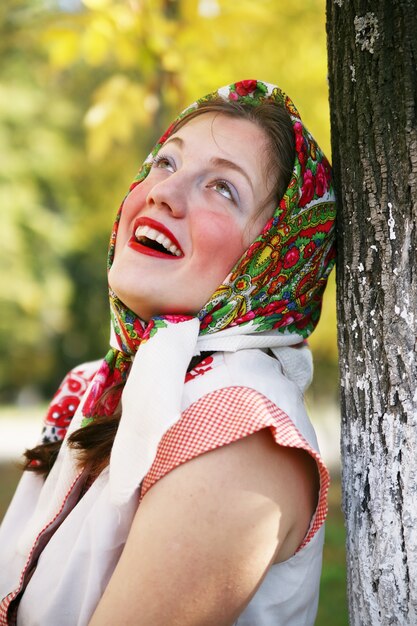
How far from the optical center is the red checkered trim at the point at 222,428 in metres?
1.73

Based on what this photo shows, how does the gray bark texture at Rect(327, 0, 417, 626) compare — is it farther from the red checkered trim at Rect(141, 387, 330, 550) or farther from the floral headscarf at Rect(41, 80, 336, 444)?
the red checkered trim at Rect(141, 387, 330, 550)

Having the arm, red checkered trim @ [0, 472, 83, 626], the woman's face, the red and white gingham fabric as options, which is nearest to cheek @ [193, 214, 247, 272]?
the woman's face

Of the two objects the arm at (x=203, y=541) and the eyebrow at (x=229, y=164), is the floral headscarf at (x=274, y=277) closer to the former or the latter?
the eyebrow at (x=229, y=164)

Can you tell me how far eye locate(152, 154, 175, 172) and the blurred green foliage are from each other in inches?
70.4

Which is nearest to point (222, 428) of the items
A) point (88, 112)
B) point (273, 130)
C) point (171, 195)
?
point (171, 195)

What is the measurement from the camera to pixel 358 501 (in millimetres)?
2002

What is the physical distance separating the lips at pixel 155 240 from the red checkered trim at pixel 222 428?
45 centimetres

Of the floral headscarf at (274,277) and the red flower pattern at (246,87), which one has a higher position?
the red flower pattern at (246,87)

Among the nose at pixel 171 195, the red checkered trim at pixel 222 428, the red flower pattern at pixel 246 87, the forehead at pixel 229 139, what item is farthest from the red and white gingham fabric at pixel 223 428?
the red flower pattern at pixel 246 87

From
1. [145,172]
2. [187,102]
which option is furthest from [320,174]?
[187,102]

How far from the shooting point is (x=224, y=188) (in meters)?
2.14

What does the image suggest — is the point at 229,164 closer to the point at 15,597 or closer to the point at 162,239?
the point at 162,239

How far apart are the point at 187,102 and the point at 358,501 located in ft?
10.1

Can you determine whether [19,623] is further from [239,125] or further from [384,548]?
[239,125]
